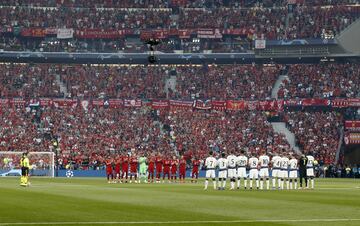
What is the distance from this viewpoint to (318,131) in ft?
302

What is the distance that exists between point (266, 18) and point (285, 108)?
1387cm

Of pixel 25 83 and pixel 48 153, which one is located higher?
pixel 25 83

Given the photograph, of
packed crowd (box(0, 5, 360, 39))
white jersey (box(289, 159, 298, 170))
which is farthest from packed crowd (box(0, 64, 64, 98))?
white jersey (box(289, 159, 298, 170))

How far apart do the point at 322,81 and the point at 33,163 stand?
35167mm

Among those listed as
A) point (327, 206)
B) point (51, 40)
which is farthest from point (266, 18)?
point (327, 206)

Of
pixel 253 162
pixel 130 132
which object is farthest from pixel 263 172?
pixel 130 132

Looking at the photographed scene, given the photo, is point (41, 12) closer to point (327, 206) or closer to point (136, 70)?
point (136, 70)

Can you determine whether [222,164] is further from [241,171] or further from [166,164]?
[166,164]

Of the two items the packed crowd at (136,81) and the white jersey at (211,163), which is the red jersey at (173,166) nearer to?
the white jersey at (211,163)

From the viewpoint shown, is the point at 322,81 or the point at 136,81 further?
the point at 136,81

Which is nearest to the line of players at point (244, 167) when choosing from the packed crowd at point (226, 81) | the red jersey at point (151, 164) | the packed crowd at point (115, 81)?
the red jersey at point (151, 164)

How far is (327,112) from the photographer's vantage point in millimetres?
96688

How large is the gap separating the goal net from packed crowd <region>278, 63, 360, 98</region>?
1164 inches

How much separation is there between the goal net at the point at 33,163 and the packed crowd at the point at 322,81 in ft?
97.0
